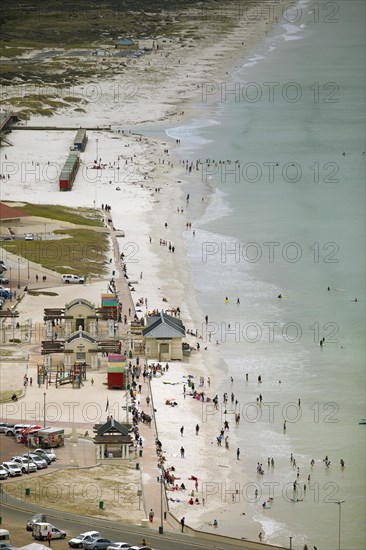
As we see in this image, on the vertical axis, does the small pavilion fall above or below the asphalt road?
above

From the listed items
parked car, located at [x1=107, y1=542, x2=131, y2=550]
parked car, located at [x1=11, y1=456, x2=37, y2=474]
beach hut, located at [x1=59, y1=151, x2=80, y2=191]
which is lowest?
parked car, located at [x1=107, y1=542, x2=131, y2=550]

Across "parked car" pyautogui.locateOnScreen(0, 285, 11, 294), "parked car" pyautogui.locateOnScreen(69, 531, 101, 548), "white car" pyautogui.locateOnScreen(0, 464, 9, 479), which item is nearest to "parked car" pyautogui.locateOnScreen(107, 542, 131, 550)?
"parked car" pyautogui.locateOnScreen(69, 531, 101, 548)

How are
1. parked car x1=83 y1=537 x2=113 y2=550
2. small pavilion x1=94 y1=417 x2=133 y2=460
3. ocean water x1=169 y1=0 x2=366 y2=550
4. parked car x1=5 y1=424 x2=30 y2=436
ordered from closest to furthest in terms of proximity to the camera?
parked car x1=83 y1=537 x2=113 y2=550 < ocean water x1=169 y1=0 x2=366 y2=550 < small pavilion x1=94 y1=417 x2=133 y2=460 < parked car x1=5 y1=424 x2=30 y2=436

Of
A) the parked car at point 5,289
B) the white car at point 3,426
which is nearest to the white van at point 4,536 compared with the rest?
the white car at point 3,426

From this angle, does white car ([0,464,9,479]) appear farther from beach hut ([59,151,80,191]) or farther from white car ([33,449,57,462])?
beach hut ([59,151,80,191])

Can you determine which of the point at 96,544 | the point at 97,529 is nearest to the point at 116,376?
the point at 97,529

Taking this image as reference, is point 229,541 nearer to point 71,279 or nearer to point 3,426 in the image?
point 3,426
